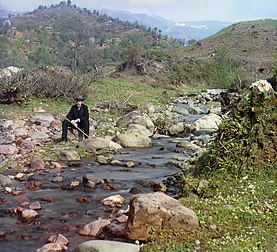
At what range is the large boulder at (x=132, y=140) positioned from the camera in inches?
513

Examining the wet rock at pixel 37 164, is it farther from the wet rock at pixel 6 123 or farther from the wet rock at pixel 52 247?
the wet rock at pixel 52 247

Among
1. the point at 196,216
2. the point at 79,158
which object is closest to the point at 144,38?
the point at 79,158

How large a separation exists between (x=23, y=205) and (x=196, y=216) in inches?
131

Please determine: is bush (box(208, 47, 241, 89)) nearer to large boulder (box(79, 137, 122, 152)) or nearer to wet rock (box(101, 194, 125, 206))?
large boulder (box(79, 137, 122, 152))

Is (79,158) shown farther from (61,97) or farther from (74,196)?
(61,97)

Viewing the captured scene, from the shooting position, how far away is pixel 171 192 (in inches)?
329

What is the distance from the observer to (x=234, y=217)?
232 inches

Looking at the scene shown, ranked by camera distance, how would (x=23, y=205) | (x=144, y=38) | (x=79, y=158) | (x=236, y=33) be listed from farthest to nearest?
(x=144, y=38) → (x=236, y=33) → (x=79, y=158) → (x=23, y=205)

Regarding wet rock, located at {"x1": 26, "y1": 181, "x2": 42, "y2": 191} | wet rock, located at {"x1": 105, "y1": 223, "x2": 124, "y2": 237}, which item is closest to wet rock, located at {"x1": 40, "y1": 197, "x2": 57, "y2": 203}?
wet rock, located at {"x1": 26, "y1": 181, "x2": 42, "y2": 191}

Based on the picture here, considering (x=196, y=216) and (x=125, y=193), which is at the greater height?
(x=196, y=216)

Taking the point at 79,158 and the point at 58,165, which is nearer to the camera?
the point at 58,165

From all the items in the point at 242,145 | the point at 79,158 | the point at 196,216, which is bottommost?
the point at 79,158

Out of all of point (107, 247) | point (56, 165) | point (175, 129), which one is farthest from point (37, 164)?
point (175, 129)

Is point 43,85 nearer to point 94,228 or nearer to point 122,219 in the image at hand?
point 122,219
